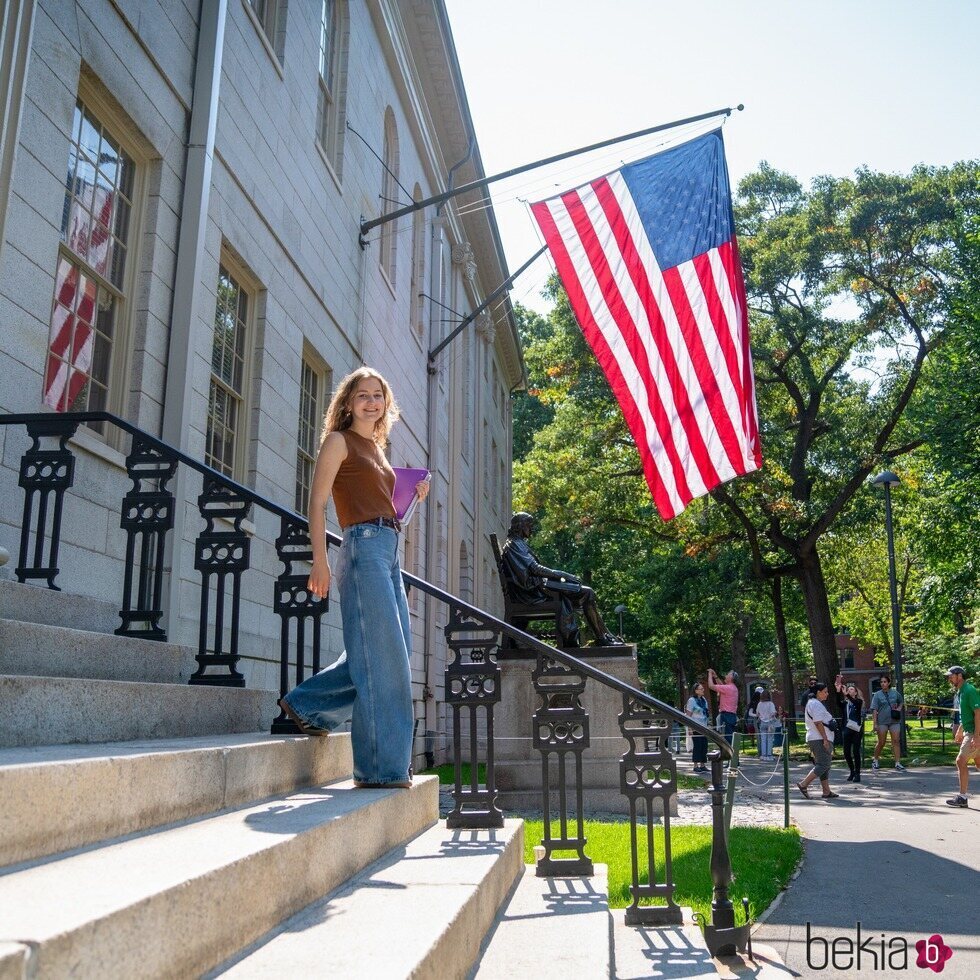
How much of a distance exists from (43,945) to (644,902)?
426 cm

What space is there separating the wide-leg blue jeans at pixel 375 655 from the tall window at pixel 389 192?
11564mm

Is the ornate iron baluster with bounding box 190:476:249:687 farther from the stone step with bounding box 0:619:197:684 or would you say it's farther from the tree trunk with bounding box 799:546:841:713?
the tree trunk with bounding box 799:546:841:713

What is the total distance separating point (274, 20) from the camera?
1087cm

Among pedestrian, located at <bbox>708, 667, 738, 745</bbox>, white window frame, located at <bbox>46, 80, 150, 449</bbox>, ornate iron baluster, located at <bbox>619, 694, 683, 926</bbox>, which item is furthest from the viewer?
pedestrian, located at <bbox>708, 667, 738, 745</bbox>

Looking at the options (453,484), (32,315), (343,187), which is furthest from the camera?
(453,484)

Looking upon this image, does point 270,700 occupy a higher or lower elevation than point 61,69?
lower

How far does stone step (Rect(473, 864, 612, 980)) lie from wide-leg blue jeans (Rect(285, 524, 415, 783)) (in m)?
0.87

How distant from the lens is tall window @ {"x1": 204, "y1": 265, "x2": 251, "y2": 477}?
907 centimetres

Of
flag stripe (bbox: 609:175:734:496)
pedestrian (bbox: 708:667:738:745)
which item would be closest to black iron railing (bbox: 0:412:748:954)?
flag stripe (bbox: 609:175:734:496)

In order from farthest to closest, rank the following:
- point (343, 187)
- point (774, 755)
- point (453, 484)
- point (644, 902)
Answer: point (774, 755), point (453, 484), point (343, 187), point (644, 902)

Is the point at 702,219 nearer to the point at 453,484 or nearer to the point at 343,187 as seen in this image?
the point at 343,187

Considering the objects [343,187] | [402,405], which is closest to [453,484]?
[402,405]

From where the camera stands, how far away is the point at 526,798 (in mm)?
10930

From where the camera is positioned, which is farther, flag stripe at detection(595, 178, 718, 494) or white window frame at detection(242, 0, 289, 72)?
white window frame at detection(242, 0, 289, 72)
